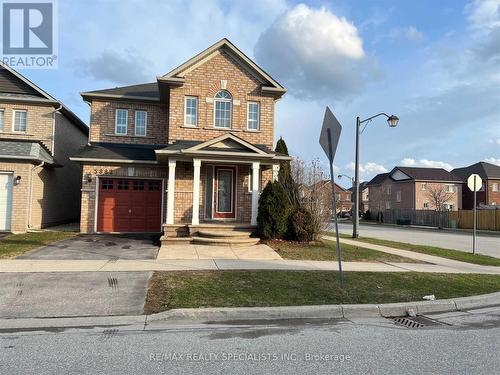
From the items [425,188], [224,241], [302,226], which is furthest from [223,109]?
[425,188]

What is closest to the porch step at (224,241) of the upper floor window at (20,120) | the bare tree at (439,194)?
the upper floor window at (20,120)

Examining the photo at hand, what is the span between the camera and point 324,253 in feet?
42.3

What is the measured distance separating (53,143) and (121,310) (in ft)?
51.2

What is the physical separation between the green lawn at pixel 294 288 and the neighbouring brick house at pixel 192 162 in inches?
314

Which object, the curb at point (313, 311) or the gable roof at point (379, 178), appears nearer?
the curb at point (313, 311)

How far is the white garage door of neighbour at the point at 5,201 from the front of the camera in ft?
56.5

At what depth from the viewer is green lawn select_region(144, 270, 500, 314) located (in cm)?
693

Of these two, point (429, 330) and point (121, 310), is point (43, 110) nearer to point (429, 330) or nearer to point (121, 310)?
point (121, 310)

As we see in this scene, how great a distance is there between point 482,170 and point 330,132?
195ft

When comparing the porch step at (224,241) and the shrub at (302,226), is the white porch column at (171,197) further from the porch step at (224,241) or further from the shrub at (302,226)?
the shrub at (302,226)

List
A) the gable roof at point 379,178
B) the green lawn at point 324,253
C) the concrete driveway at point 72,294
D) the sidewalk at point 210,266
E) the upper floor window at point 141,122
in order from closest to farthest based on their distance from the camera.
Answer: the concrete driveway at point 72,294 → the sidewalk at point 210,266 → the green lawn at point 324,253 → the upper floor window at point 141,122 → the gable roof at point 379,178

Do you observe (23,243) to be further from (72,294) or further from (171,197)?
(72,294)

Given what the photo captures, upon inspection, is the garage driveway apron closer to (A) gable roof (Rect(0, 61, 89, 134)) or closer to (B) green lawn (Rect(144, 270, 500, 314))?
(B) green lawn (Rect(144, 270, 500, 314))

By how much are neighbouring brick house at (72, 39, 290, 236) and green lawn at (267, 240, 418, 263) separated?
3.34 metres
